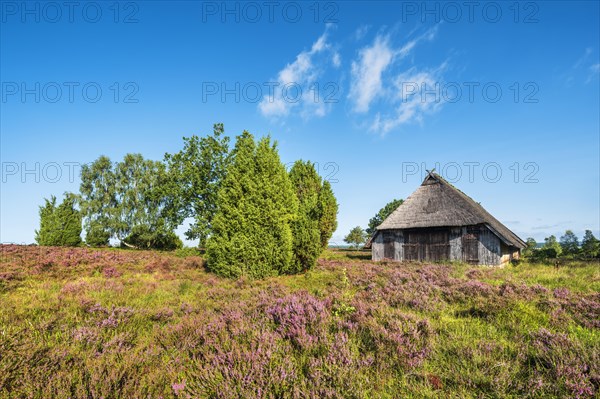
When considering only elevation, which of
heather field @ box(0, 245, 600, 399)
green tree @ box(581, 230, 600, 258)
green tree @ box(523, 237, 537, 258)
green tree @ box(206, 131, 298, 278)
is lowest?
green tree @ box(523, 237, 537, 258)

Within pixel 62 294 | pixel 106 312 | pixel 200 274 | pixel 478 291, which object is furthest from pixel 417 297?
pixel 62 294

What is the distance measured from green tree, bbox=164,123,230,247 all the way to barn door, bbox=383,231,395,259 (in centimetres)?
1710

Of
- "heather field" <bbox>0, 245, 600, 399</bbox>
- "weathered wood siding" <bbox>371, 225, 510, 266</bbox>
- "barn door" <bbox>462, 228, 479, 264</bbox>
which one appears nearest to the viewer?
"heather field" <bbox>0, 245, 600, 399</bbox>

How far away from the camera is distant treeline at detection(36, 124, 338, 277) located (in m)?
9.88

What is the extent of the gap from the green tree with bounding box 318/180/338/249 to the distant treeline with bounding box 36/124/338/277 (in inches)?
4.3

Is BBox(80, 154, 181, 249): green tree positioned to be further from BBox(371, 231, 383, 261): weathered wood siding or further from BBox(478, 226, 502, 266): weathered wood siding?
BBox(478, 226, 502, 266): weathered wood siding

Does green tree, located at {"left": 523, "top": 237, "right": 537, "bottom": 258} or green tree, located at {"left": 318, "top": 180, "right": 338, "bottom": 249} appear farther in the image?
green tree, located at {"left": 523, "top": 237, "right": 537, "bottom": 258}

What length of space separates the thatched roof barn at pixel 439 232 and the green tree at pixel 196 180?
17.3 m

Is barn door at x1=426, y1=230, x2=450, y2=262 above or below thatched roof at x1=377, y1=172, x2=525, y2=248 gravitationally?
below

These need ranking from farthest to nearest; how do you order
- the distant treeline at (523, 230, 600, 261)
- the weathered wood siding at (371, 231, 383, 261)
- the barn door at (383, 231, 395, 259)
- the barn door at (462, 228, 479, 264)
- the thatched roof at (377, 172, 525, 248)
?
1. the distant treeline at (523, 230, 600, 261)
2. the weathered wood siding at (371, 231, 383, 261)
3. the barn door at (383, 231, 395, 259)
4. the thatched roof at (377, 172, 525, 248)
5. the barn door at (462, 228, 479, 264)

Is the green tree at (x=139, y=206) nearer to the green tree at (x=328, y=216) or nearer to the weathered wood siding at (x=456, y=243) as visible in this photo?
Answer: the green tree at (x=328, y=216)

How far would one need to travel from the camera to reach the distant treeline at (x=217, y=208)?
9883 millimetres

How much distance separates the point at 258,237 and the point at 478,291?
6880 millimetres

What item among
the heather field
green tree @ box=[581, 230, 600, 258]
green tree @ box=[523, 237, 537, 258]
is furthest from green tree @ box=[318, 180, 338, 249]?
green tree @ box=[581, 230, 600, 258]
